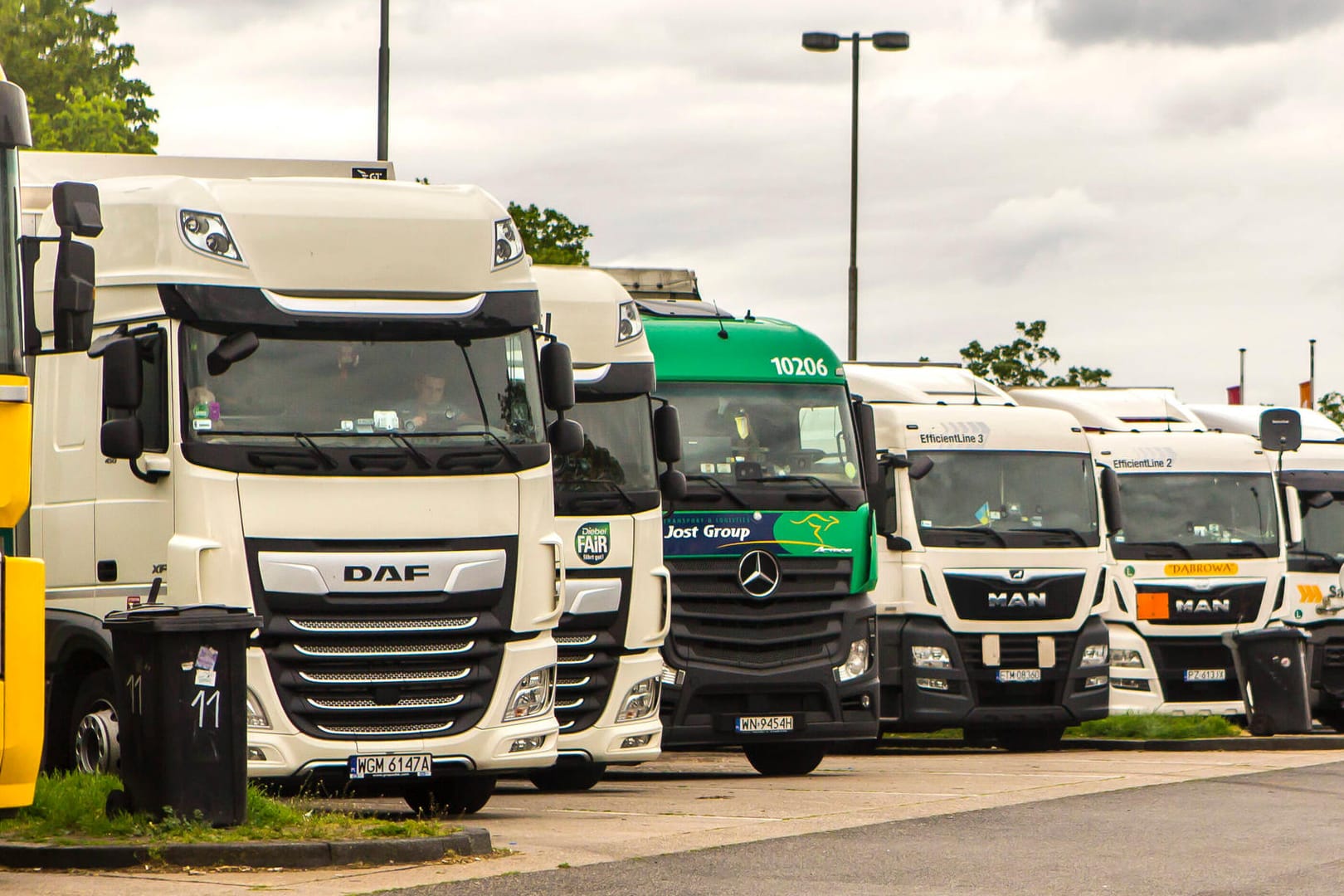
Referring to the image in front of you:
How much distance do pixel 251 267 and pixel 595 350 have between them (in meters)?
3.49

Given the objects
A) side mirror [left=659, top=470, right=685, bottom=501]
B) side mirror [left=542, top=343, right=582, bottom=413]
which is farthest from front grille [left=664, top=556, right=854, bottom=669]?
side mirror [left=542, top=343, right=582, bottom=413]

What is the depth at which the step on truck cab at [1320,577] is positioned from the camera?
2317 cm

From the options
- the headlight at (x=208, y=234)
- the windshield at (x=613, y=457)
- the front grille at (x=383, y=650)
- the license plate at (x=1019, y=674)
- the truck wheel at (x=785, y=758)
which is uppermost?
the headlight at (x=208, y=234)

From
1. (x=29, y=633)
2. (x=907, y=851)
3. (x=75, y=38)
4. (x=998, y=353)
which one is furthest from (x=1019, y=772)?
(x=75, y=38)

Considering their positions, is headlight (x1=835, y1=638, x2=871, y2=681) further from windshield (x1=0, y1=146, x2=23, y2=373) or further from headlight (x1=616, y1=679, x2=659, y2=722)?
windshield (x1=0, y1=146, x2=23, y2=373)

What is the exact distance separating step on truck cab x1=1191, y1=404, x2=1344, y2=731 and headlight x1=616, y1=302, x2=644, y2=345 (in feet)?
33.5

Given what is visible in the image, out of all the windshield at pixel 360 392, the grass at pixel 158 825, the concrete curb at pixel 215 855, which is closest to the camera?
the concrete curb at pixel 215 855

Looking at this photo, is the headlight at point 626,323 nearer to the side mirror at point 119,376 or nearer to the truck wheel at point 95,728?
the side mirror at point 119,376

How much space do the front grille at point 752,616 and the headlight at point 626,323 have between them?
1.99 m

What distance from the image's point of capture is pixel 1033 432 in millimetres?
19750

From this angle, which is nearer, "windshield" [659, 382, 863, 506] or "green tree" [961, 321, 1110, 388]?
"windshield" [659, 382, 863, 506]

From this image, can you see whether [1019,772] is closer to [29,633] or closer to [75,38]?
[29,633]

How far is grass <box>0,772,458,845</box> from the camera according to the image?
9.80m

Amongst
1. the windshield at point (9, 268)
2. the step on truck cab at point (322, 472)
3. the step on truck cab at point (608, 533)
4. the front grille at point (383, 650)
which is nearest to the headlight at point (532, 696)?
the step on truck cab at point (322, 472)
